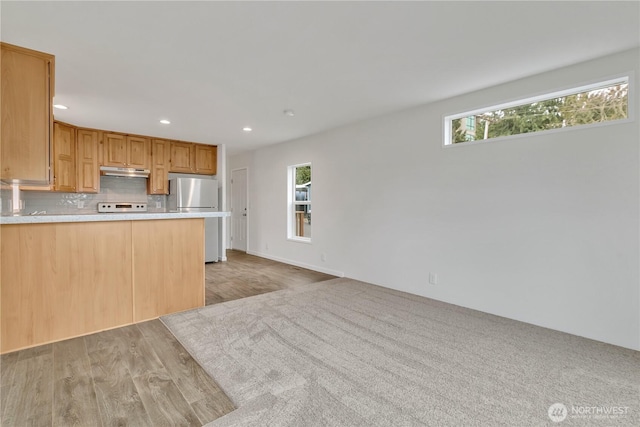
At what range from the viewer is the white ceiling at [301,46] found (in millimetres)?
1910

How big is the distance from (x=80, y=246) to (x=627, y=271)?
4653 mm

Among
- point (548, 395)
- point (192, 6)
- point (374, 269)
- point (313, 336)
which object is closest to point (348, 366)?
point (313, 336)

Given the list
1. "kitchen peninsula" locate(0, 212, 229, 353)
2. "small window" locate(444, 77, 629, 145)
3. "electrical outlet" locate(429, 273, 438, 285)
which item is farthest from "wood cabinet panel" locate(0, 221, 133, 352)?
"small window" locate(444, 77, 629, 145)

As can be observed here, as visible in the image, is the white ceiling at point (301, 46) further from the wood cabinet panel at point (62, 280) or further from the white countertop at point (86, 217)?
the wood cabinet panel at point (62, 280)

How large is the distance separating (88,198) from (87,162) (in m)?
0.70

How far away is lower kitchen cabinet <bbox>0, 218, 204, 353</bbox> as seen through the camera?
2.37m

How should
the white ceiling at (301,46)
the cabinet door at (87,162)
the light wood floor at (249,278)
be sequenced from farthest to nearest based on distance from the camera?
1. the cabinet door at (87,162)
2. the light wood floor at (249,278)
3. the white ceiling at (301,46)

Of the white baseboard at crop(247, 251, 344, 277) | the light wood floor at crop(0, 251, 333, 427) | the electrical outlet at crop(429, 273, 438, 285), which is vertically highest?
the electrical outlet at crop(429, 273, 438, 285)

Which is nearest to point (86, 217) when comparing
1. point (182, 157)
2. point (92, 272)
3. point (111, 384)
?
point (92, 272)

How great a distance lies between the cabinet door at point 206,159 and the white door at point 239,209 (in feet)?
3.22

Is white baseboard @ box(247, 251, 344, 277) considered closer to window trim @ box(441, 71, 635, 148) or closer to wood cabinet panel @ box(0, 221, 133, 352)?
window trim @ box(441, 71, 635, 148)

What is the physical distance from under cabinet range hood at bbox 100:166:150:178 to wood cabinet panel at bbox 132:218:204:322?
9.79 ft

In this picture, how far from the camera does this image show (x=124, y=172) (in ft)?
17.4

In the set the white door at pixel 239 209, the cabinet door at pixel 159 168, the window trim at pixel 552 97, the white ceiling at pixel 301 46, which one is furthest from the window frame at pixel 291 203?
the window trim at pixel 552 97
